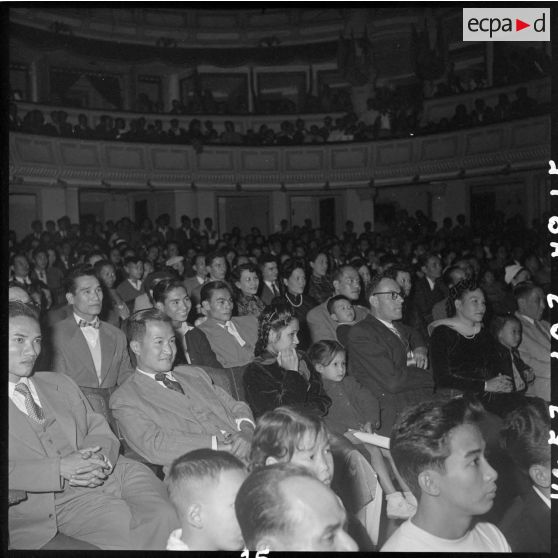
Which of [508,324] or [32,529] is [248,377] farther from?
[508,324]

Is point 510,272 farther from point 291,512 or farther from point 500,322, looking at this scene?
point 291,512

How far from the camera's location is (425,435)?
2221 millimetres

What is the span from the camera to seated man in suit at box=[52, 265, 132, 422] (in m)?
3.97

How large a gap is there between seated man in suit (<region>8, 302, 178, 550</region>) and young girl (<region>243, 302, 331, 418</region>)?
814 mm

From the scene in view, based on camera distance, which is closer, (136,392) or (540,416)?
(540,416)

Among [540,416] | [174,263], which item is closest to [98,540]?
[540,416]

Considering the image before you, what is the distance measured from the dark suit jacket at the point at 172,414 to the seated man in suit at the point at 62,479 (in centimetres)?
12

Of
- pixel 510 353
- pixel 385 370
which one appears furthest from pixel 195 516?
pixel 510 353

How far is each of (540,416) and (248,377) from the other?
1629mm

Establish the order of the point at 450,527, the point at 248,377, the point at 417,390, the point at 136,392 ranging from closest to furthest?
the point at 450,527, the point at 136,392, the point at 248,377, the point at 417,390

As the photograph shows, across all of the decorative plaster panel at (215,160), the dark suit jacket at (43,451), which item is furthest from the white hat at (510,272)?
the decorative plaster panel at (215,160)

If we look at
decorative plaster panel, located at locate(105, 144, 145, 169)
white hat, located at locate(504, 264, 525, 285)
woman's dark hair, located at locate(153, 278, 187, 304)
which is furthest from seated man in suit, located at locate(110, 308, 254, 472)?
decorative plaster panel, located at locate(105, 144, 145, 169)

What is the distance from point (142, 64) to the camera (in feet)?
59.1

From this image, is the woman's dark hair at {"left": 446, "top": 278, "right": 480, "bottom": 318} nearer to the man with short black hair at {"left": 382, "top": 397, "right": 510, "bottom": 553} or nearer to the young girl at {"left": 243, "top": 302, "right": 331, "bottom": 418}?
the young girl at {"left": 243, "top": 302, "right": 331, "bottom": 418}
